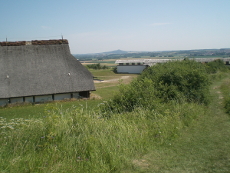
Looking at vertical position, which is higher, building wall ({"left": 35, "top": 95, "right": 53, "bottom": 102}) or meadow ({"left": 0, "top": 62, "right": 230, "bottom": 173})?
meadow ({"left": 0, "top": 62, "right": 230, "bottom": 173})

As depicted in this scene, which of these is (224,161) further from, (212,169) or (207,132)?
(207,132)

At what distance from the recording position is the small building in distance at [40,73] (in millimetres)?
19844

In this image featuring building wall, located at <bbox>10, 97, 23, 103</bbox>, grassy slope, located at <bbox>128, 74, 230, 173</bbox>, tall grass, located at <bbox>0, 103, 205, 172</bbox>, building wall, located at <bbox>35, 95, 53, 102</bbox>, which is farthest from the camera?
building wall, located at <bbox>35, 95, 53, 102</bbox>

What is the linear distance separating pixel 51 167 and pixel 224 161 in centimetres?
423

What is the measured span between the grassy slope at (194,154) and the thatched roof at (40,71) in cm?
1406

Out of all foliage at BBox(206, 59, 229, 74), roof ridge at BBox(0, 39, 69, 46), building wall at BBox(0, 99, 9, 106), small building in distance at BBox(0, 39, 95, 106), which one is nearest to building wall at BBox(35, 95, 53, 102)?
small building in distance at BBox(0, 39, 95, 106)

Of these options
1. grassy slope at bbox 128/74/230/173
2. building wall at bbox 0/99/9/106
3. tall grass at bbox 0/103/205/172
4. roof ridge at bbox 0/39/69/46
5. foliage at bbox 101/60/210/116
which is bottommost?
building wall at bbox 0/99/9/106

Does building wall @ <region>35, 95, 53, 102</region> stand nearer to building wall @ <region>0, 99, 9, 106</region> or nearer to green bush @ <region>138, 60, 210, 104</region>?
building wall @ <region>0, 99, 9, 106</region>

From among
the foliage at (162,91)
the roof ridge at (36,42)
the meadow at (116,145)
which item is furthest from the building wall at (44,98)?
the meadow at (116,145)

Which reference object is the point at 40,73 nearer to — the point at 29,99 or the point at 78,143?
the point at 29,99

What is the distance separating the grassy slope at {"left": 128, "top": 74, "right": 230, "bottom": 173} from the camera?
5781 millimetres

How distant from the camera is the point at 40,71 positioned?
70.6 ft

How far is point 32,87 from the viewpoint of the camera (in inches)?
792

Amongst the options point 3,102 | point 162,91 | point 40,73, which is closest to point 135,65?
point 40,73
